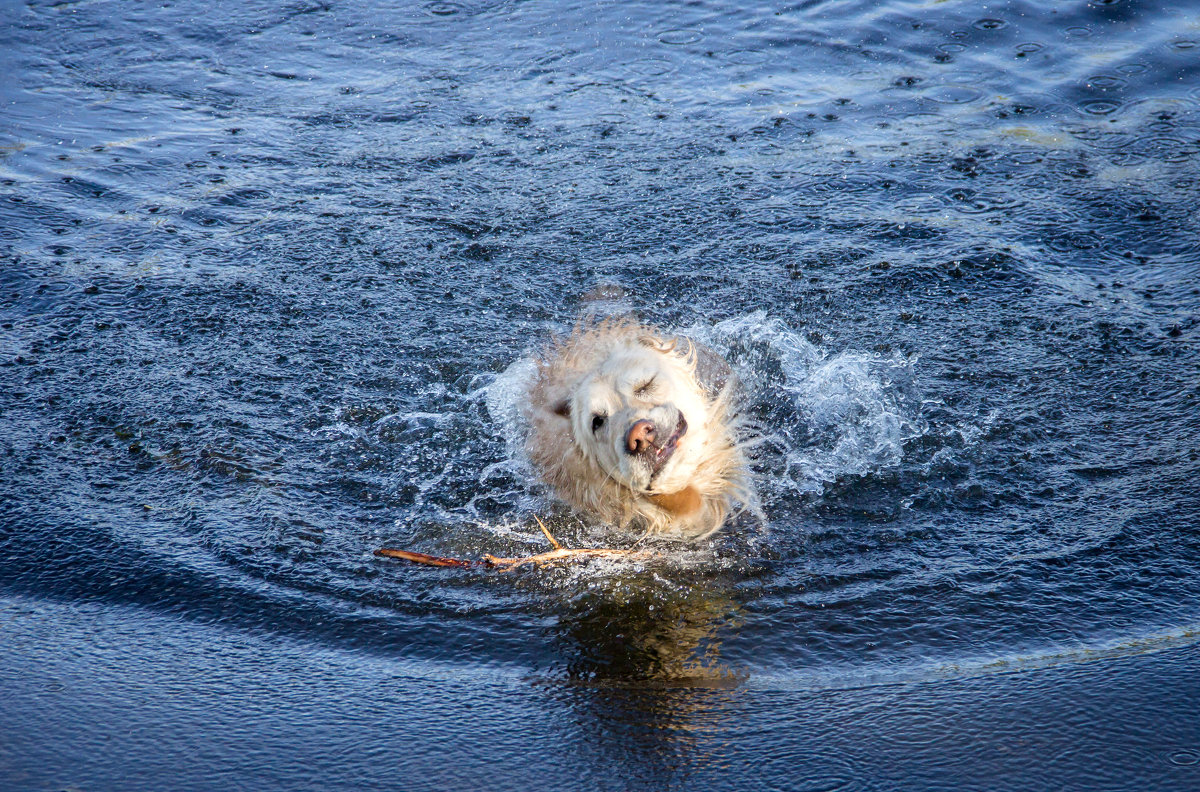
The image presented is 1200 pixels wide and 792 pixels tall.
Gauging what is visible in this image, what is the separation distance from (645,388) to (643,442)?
1.30 feet

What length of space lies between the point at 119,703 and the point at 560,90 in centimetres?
743

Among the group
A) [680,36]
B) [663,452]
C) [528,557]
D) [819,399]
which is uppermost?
[680,36]

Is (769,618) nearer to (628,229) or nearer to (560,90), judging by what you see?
(628,229)

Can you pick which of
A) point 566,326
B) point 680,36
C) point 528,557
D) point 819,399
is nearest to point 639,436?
point 528,557

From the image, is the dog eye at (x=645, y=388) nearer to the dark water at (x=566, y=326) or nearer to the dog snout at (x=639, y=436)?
the dog snout at (x=639, y=436)

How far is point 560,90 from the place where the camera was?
9.80m

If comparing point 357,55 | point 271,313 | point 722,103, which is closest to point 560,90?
point 722,103

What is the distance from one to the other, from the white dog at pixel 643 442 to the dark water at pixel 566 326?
8.4 inches

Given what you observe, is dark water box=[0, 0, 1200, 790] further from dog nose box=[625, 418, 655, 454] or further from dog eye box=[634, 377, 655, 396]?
dog eye box=[634, 377, 655, 396]

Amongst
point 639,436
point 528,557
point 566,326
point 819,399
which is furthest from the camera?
point 566,326

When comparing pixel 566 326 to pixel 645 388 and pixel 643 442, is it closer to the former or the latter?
pixel 645 388

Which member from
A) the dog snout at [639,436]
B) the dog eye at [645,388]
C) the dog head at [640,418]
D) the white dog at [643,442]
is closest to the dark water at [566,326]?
the white dog at [643,442]

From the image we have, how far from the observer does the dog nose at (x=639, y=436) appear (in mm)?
4664

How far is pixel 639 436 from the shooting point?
184 inches
